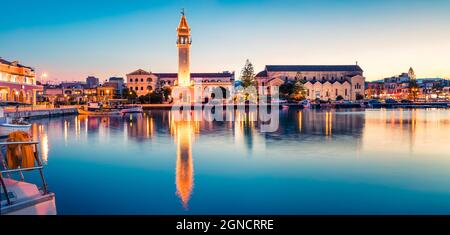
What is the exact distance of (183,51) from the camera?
68.7 meters

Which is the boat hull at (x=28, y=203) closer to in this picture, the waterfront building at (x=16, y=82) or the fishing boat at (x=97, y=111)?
the waterfront building at (x=16, y=82)

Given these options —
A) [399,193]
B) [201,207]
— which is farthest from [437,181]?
[201,207]

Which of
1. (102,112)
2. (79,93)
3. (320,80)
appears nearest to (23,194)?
(102,112)

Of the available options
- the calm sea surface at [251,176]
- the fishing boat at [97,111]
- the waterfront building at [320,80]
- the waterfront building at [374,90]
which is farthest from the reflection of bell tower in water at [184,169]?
the waterfront building at [374,90]

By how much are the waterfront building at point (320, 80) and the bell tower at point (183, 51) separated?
16487 mm

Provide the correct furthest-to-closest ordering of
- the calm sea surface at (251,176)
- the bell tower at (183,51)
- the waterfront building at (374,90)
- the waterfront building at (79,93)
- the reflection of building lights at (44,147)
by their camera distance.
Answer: the waterfront building at (374,90), the waterfront building at (79,93), the bell tower at (183,51), the reflection of building lights at (44,147), the calm sea surface at (251,176)

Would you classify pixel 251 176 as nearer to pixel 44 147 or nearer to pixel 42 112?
pixel 44 147

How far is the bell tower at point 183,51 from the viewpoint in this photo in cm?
6862

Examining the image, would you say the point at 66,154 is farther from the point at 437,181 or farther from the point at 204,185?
the point at 437,181

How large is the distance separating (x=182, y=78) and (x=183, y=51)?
4.87 metres
